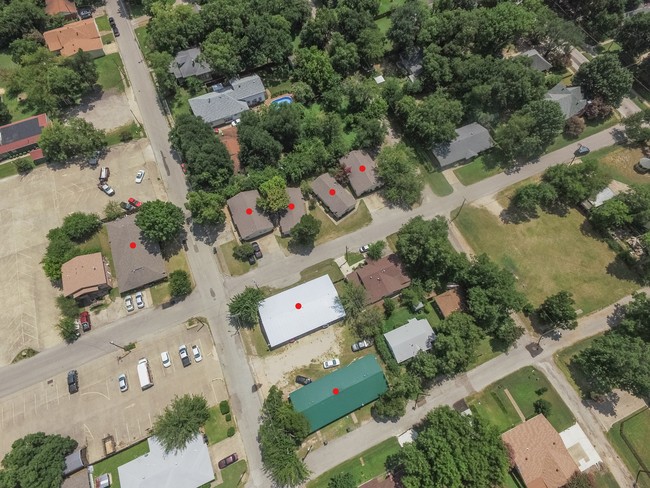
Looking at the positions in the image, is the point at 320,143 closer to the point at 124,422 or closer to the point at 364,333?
the point at 364,333

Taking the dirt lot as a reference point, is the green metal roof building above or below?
below

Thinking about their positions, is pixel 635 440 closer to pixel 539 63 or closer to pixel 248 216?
pixel 248 216

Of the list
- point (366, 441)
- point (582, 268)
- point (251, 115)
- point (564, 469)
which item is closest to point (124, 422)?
point (366, 441)

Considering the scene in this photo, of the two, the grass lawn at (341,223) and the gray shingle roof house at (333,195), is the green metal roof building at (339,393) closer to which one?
the grass lawn at (341,223)

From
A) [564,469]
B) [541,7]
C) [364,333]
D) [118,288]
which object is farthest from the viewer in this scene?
[541,7]

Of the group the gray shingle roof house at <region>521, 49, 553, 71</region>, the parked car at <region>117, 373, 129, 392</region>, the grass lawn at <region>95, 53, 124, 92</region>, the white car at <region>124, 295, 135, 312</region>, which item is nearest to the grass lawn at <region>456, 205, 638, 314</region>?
the gray shingle roof house at <region>521, 49, 553, 71</region>

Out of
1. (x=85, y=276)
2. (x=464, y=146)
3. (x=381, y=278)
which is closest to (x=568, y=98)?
(x=464, y=146)

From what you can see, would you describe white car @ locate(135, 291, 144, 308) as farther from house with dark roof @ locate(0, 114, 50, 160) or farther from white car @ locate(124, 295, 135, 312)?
house with dark roof @ locate(0, 114, 50, 160)
